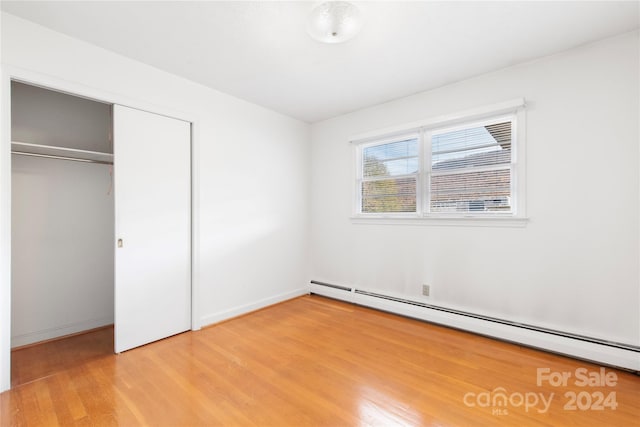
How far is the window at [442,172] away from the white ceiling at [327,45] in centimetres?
61

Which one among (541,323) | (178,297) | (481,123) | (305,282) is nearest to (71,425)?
(178,297)

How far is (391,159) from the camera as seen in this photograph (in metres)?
3.77

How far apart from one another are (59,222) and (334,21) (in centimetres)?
320

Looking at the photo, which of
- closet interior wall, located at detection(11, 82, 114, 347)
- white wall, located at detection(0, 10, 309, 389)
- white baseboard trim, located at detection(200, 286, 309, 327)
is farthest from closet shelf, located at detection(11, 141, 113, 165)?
white baseboard trim, located at detection(200, 286, 309, 327)

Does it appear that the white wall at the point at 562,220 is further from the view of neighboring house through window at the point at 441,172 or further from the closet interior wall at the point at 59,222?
the closet interior wall at the point at 59,222

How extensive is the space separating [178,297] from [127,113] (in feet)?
6.05

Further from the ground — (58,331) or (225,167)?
(225,167)

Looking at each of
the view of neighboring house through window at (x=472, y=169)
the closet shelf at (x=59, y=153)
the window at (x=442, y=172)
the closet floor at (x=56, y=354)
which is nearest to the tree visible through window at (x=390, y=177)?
the window at (x=442, y=172)

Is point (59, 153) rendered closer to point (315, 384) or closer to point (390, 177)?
point (315, 384)

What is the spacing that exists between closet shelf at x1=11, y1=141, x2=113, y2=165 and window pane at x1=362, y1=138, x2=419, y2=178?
299cm

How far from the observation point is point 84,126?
10.3 feet

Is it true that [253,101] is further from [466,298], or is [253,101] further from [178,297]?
[466,298]

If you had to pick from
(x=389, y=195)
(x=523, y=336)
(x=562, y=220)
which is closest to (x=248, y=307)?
(x=389, y=195)

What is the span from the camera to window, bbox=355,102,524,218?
2926mm
